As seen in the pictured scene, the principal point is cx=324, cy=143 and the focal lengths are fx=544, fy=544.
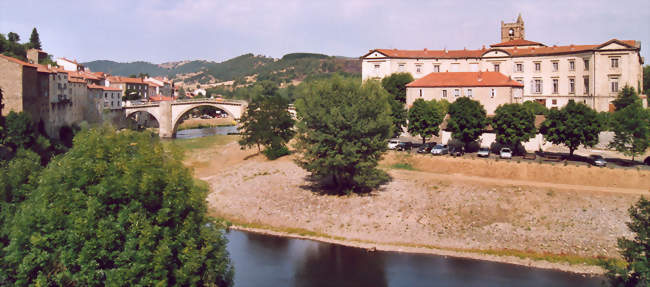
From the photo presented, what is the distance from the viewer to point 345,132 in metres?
36.5

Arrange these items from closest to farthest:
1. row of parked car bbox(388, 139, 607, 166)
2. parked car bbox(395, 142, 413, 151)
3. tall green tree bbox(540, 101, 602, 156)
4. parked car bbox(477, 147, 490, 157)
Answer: tall green tree bbox(540, 101, 602, 156), row of parked car bbox(388, 139, 607, 166), parked car bbox(477, 147, 490, 157), parked car bbox(395, 142, 413, 151)

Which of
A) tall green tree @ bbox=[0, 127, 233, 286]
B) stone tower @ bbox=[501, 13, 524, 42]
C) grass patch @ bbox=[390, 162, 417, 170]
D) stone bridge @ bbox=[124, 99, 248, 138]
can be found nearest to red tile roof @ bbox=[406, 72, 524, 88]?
grass patch @ bbox=[390, 162, 417, 170]

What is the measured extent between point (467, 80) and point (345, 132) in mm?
29744

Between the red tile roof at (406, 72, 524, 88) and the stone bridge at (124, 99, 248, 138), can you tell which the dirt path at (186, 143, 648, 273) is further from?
the stone bridge at (124, 99, 248, 138)

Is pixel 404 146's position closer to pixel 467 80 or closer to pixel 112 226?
pixel 467 80

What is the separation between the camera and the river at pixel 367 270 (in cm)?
2550

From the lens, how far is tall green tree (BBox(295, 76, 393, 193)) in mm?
36688

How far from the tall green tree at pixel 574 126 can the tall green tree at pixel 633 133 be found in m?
2.37

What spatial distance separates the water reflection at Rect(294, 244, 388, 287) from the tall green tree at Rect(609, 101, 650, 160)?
25.7 metres

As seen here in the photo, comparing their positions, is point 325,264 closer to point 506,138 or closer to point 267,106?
point 506,138

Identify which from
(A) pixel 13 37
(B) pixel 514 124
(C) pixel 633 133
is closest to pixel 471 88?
(B) pixel 514 124

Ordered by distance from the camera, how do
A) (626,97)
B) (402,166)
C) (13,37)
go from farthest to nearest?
(13,37) < (626,97) < (402,166)

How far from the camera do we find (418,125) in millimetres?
51469

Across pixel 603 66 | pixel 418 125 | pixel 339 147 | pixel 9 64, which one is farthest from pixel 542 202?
pixel 9 64
